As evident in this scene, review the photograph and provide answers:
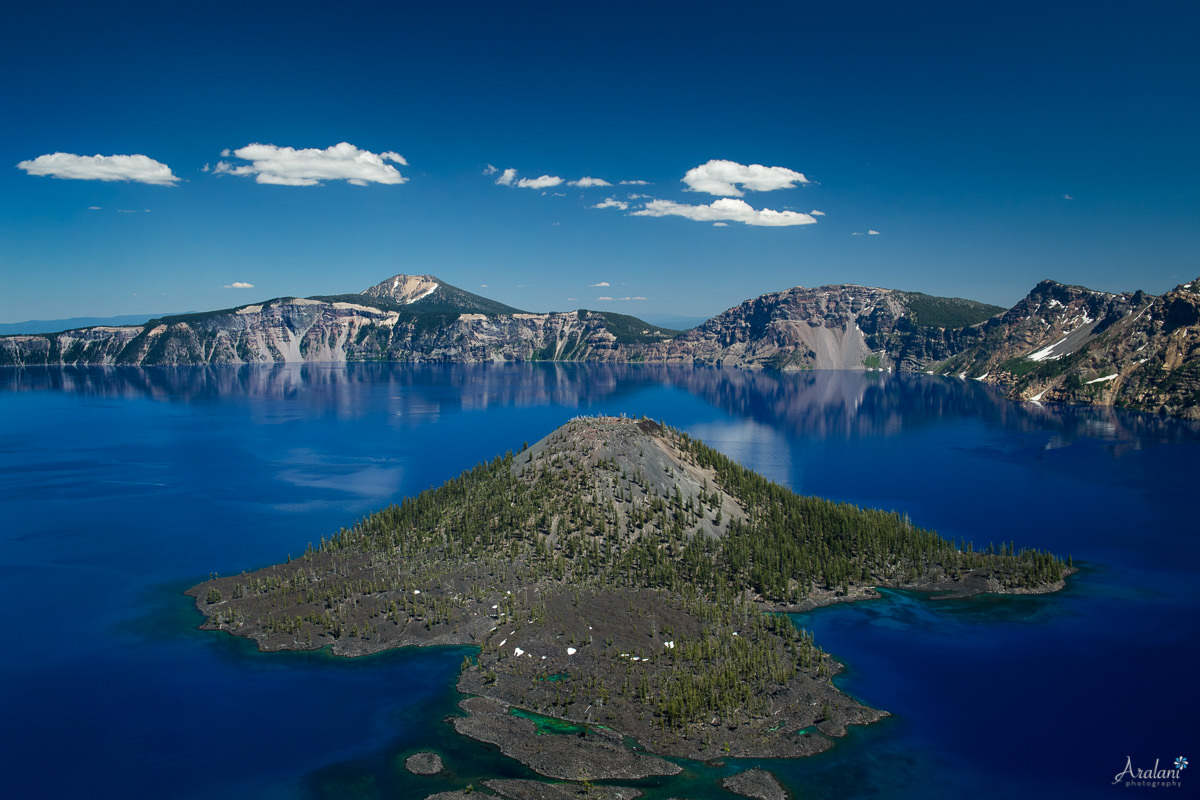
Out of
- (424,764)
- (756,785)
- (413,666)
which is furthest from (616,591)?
(756,785)

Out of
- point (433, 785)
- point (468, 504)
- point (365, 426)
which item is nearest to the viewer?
point (433, 785)

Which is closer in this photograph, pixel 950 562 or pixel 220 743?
pixel 220 743

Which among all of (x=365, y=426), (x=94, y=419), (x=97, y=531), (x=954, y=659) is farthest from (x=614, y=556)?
(x=94, y=419)

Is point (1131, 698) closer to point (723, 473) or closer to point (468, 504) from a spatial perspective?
point (723, 473)

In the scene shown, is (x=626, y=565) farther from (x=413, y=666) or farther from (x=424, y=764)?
(x=424, y=764)

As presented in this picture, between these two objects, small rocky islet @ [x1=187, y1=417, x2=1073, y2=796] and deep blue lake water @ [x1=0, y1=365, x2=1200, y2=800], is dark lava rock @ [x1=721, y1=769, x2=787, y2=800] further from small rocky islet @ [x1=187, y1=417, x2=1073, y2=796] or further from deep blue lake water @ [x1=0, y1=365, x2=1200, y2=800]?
deep blue lake water @ [x1=0, y1=365, x2=1200, y2=800]

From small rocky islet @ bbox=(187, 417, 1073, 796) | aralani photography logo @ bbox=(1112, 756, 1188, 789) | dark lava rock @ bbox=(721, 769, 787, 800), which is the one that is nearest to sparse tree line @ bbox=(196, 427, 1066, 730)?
small rocky islet @ bbox=(187, 417, 1073, 796)

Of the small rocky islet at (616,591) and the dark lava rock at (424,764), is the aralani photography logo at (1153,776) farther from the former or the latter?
the dark lava rock at (424,764)
